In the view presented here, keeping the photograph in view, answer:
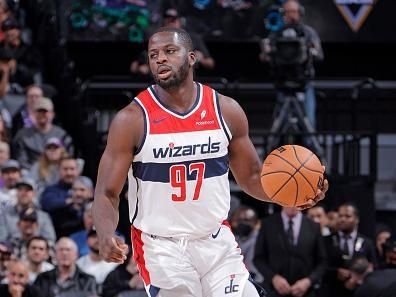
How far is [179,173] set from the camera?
6.12 metres

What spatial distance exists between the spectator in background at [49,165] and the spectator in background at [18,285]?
214 cm

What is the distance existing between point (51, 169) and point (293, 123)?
2.98 m

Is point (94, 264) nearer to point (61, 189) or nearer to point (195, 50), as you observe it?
point (61, 189)

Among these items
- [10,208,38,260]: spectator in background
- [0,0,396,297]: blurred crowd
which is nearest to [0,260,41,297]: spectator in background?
[0,0,396,297]: blurred crowd

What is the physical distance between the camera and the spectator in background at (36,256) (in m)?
10.1

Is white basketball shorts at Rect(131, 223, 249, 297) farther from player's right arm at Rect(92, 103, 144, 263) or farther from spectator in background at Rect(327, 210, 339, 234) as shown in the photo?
spectator in background at Rect(327, 210, 339, 234)

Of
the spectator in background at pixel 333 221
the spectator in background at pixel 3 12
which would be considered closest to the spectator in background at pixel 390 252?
the spectator in background at pixel 333 221

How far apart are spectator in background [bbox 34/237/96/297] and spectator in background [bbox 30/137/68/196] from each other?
5.86 ft

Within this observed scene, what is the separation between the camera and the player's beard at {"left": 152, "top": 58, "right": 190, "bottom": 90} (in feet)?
20.2

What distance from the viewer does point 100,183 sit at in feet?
19.9

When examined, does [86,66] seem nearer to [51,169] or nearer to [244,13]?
[244,13]

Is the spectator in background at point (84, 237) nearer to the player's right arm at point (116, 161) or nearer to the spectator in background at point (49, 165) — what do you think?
the spectator in background at point (49, 165)

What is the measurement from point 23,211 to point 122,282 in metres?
1.39

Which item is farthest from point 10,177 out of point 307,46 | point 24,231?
point 307,46
